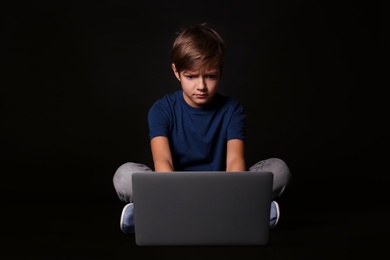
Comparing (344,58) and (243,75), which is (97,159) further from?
(344,58)

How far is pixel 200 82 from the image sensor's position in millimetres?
2453

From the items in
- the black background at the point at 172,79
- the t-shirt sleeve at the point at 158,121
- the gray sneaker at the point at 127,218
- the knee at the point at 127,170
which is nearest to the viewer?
the gray sneaker at the point at 127,218

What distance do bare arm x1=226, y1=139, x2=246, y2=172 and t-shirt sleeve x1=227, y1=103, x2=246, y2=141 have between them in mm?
21

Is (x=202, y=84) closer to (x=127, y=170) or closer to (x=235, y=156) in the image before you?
(x=235, y=156)

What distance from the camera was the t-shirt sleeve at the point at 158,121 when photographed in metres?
2.54

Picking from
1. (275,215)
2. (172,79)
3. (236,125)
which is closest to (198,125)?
(236,125)

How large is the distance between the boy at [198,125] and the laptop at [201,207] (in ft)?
1.24

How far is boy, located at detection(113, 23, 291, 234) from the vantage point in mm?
2436

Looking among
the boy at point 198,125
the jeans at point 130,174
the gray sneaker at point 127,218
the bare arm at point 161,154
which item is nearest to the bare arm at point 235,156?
the boy at point 198,125

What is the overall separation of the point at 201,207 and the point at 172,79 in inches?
67.0

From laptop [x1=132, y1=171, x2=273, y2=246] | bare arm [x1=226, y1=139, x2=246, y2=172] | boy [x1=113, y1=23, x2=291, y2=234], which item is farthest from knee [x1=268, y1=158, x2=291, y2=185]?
laptop [x1=132, y1=171, x2=273, y2=246]

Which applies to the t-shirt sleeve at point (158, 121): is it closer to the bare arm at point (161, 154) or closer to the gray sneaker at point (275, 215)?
the bare arm at point (161, 154)

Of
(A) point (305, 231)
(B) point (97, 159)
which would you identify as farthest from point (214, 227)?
(B) point (97, 159)

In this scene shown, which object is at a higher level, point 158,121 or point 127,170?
point 158,121
